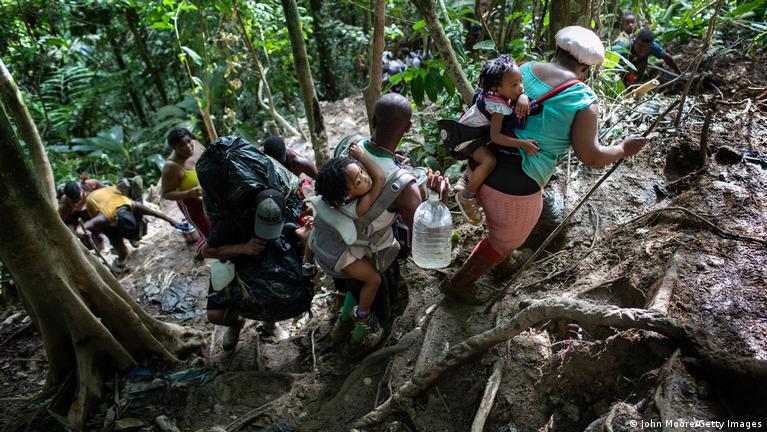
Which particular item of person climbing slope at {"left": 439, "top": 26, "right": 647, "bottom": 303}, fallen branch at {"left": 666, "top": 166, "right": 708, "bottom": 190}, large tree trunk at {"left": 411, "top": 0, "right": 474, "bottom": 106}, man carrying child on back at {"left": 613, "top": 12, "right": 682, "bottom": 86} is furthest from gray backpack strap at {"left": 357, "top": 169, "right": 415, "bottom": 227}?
man carrying child on back at {"left": 613, "top": 12, "right": 682, "bottom": 86}

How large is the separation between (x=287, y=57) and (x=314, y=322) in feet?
23.0

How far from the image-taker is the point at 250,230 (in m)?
3.21

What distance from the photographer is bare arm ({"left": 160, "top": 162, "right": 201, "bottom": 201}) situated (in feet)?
14.9

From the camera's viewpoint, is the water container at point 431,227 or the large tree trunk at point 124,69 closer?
the water container at point 431,227

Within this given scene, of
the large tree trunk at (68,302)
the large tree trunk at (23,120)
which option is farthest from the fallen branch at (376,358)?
the large tree trunk at (23,120)

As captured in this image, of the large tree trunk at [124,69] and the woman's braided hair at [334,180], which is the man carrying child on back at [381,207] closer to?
the woman's braided hair at [334,180]

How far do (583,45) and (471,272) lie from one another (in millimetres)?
1467

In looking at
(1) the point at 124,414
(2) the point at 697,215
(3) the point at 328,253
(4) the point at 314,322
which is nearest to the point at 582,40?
(2) the point at 697,215

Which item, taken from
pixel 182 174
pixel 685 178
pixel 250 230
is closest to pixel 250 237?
pixel 250 230

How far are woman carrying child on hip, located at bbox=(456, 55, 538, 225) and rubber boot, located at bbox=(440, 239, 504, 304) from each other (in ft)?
0.95

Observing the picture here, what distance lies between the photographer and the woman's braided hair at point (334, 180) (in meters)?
2.53

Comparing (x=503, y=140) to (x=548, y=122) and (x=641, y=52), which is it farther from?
(x=641, y=52)

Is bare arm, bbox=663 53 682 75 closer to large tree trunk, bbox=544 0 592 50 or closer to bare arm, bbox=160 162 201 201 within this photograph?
large tree trunk, bbox=544 0 592 50

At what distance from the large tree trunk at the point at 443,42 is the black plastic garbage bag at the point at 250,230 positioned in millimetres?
1570
